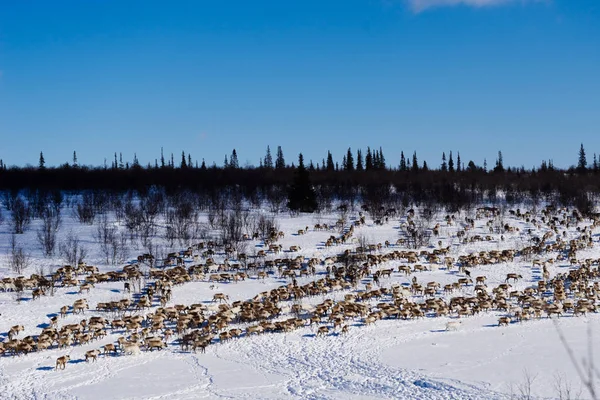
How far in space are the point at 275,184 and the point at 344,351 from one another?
49.5 m

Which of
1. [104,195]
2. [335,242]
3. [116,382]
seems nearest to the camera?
[116,382]

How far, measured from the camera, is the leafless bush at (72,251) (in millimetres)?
35844

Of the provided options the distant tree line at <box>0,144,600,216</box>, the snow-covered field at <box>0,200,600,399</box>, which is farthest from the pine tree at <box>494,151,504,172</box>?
the snow-covered field at <box>0,200,600,399</box>

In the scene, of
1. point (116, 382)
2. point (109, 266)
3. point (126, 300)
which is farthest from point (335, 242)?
point (116, 382)

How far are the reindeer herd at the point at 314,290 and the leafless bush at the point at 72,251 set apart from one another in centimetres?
324

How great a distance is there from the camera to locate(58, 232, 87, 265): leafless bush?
3584cm

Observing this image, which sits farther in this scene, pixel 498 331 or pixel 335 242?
pixel 335 242

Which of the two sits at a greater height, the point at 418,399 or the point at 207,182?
the point at 207,182

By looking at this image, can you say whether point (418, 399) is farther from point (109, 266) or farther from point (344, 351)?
point (109, 266)

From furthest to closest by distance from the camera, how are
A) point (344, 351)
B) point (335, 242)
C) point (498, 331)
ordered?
point (335, 242) < point (498, 331) < point (344, 351)

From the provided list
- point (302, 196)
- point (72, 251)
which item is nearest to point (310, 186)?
point (302, 196)

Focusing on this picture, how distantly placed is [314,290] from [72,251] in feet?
60.1

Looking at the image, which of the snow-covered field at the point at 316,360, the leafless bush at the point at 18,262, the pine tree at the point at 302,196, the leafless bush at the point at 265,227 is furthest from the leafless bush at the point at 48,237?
the pine tree at the point at 302,196

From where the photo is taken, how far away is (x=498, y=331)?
22.0 metres
